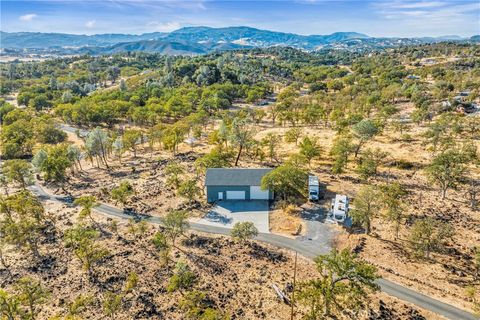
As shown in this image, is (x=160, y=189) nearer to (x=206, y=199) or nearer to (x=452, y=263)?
(x=206, y=199)

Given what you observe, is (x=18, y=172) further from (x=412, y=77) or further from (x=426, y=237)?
(x=412, y=77)

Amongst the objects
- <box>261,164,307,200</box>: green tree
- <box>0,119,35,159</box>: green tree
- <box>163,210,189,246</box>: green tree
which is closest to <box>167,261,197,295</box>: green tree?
<box>163,210,189,246</box>: green tree

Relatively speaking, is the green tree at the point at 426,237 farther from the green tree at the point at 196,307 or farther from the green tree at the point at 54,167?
the green tree at the point at 54,167

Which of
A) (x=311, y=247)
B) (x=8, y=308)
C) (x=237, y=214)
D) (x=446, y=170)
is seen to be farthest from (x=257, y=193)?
(x=8, y=308)

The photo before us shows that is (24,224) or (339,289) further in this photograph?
(24,224)

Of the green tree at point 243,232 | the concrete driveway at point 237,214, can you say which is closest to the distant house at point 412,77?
the concrete driveway at point 237,214
